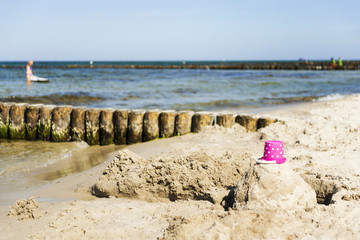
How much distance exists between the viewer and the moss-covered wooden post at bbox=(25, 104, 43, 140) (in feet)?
27.4

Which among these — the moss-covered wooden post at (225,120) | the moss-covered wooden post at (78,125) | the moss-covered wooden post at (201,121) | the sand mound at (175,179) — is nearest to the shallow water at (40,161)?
the moss-covered wooden post at (78,125)

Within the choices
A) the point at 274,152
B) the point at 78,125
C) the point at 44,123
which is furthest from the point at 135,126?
the point at 274,152

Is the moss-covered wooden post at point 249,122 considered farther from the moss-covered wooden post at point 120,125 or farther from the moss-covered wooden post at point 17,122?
the moss-covered wooden post at point 17,122

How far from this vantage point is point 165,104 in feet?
44.2

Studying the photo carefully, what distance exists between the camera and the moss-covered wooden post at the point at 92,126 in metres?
7.94

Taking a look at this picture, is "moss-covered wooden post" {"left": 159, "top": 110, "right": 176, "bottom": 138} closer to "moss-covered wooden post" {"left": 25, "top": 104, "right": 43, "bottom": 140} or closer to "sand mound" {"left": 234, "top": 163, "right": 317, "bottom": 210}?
"moss-covered wooden post" {"left": 25, "top": 104, "right": 43, "bottom": 140}

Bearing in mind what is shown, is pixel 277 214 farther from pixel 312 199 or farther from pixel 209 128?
pixel 209 128

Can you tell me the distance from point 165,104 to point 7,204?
374 inches

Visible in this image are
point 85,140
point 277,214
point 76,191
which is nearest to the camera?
point 277,214

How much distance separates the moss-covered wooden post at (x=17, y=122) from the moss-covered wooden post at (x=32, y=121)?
119 mm

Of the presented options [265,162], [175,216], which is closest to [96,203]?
[175,216]

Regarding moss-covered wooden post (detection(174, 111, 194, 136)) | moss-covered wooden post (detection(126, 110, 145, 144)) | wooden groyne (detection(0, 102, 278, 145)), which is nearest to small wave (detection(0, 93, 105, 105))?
wooden groyne (detection(0, 102, 278, 145))

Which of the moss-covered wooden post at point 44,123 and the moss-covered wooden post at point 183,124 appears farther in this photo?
the moss-covered wooden post at point 44,123

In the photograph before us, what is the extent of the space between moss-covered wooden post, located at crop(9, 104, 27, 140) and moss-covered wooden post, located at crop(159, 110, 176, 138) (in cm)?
343
